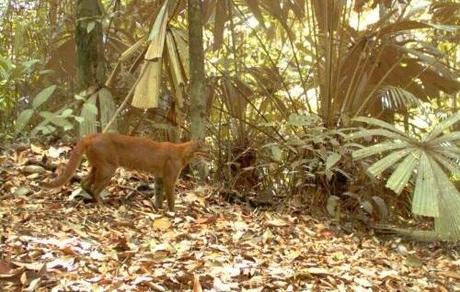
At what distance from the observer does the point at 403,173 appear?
13.1 feet

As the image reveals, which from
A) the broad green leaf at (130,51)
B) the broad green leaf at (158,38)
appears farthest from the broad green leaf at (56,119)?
the broad green leaf at (130,51)

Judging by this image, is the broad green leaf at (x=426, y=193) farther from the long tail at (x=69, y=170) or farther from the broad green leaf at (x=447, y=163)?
the long tail at (x=69, y=170)

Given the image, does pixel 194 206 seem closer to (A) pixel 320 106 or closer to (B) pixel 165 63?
(B) pixel 165 63

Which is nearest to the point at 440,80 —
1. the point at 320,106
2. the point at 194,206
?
the point at 320,106

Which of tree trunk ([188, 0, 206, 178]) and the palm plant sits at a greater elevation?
tree trunk ([188, 0, 206, 178])

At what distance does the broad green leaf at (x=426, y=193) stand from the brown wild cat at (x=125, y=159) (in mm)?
1947

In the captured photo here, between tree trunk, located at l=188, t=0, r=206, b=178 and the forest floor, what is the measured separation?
0.58m

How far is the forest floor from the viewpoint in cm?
336

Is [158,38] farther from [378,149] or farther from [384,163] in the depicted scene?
[384,163]

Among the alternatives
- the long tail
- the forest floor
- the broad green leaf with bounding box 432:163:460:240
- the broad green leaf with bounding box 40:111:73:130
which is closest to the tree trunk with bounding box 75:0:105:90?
the forest floor

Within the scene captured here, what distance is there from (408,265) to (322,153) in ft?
4.53

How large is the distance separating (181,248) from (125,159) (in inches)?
52.0

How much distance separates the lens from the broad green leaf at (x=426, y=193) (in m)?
3.78

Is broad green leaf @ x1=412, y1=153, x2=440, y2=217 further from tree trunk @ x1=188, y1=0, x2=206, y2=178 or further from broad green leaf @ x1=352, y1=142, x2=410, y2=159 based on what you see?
tree trunk @ x1=188, y1=0, x2=206, y2=178
